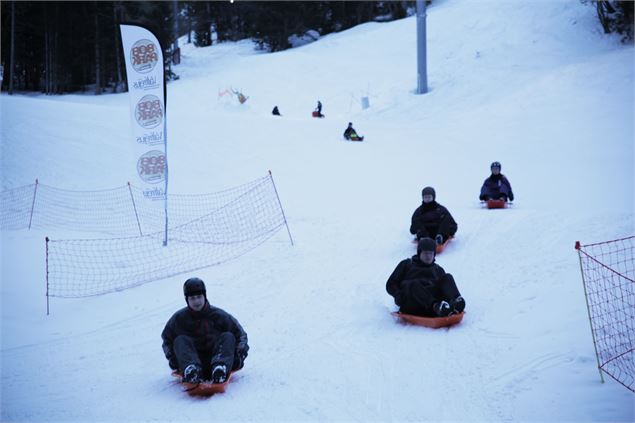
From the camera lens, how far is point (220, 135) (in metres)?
19.2

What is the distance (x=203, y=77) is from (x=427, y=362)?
113ft

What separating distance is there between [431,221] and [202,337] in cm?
509

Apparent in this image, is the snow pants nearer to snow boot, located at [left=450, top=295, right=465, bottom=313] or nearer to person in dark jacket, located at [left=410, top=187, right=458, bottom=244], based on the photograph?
person in dark jacket, located at [left=410, top=187, right=458, bottom=244]

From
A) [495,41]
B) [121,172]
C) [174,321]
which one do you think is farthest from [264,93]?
[174,321]

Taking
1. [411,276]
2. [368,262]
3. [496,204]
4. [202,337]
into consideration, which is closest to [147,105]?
[368,262]

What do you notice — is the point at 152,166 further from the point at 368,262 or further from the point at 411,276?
the point at 411,276

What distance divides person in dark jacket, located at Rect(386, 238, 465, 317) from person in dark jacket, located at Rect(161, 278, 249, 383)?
2070mm

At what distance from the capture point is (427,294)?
6.04 meters

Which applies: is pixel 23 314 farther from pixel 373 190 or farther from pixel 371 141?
pixel 371 141

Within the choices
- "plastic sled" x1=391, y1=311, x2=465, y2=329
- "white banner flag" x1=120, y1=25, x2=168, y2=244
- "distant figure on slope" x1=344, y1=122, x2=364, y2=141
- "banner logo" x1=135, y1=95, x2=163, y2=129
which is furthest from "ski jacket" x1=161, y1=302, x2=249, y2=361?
"distant figure on slope" x1=344, y1=122, x2=364, y2=141

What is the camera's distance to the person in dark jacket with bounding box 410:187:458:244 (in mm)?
8852

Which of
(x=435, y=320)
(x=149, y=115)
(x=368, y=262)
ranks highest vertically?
(x=149, y=115)

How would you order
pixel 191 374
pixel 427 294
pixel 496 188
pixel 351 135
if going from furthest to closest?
1. pixel 351 135
2. pixel 496 188
3. pixel 427 294
4. pixel 191 374

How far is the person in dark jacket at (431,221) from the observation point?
29.0 ft
